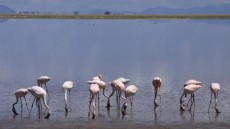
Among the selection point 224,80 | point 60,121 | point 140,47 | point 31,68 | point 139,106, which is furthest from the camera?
point 140,47

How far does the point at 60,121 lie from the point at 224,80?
347 inches

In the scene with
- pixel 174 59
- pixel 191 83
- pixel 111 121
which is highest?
pixel 174 59

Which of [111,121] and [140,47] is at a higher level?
[140,47]

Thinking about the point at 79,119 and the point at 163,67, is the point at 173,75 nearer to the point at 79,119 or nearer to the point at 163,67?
the point at 163,67

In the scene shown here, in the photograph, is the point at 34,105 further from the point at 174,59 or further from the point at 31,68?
the point at 174,59

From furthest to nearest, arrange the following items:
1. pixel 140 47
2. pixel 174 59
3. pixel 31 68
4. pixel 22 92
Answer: pixel 140 47
pixel 174 59
pixel 31 68
pixel 22 92

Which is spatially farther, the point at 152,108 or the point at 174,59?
the point at 174,59

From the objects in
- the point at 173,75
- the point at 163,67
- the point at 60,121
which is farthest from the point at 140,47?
the point at 60,121

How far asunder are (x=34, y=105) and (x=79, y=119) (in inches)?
89.1

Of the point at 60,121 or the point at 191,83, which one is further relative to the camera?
the point at 191,83

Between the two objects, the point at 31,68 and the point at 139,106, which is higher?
the point at 31,68

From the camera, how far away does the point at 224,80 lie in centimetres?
2055

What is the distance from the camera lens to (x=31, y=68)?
24547 mm

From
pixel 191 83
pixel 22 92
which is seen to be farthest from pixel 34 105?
pixel 191 83
